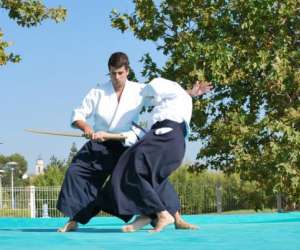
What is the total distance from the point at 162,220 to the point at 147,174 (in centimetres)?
30

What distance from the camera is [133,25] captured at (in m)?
12.7

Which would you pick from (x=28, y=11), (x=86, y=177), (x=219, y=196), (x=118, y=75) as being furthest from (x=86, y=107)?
(x=219, y=196)

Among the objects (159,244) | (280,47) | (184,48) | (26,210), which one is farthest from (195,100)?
(159,244)

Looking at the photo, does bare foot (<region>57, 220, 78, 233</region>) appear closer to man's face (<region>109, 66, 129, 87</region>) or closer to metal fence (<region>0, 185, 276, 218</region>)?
man's face (<region>109, 66, 129, 87</region>)

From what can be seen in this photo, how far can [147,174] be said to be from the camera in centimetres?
411

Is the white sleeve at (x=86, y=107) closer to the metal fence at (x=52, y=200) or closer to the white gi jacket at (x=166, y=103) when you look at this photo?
the white gi jacket at (x=166, y=103)

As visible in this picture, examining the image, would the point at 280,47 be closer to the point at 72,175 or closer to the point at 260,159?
the point at 260,159

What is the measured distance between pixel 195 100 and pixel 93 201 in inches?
311

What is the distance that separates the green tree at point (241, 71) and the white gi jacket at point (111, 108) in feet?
22.5

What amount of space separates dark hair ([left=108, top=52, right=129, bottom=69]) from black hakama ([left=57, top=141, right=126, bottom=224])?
20.1 inches

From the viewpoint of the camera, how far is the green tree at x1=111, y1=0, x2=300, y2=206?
11273 millimetres

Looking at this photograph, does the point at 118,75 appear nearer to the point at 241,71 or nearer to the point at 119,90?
the point at 119,90

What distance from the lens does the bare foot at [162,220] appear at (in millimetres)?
3963

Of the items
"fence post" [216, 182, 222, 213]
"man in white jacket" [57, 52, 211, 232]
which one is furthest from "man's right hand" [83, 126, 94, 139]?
"fence post" [216, 182, 222, 213]
